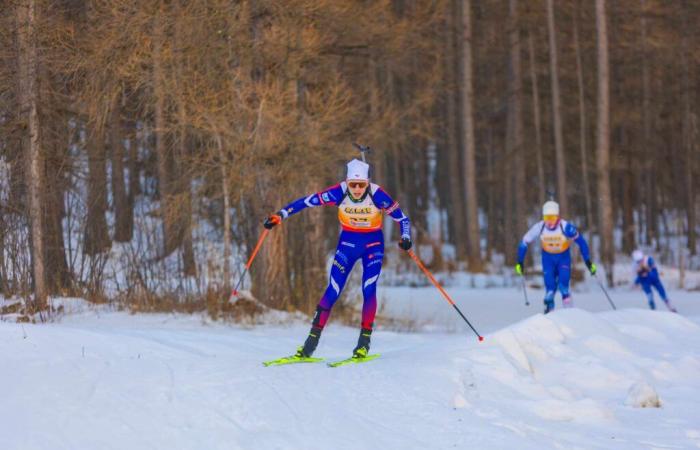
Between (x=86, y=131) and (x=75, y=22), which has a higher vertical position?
(x=75, y=22)

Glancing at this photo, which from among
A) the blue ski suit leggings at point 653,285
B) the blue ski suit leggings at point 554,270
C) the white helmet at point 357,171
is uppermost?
the white helmet at point 357,171

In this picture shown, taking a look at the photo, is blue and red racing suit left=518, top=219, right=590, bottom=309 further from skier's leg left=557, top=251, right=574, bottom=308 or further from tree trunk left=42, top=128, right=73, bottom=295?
tree trunk left=42, top=128, right=73, bottom=295

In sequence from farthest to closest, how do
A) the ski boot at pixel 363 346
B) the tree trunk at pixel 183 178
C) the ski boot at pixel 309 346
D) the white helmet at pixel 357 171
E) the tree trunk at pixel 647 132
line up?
the tree trunk at pixel 647 132 → the tree trunk at pixel 183 178 → the white helmet at pixel 357 171 → the ski boot at pixel 363 346 → the ski boot at pixel 309 346

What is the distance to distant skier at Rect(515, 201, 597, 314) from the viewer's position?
1505cm

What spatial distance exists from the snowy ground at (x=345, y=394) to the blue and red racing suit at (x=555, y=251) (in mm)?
4327

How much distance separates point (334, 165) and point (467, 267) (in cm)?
1218

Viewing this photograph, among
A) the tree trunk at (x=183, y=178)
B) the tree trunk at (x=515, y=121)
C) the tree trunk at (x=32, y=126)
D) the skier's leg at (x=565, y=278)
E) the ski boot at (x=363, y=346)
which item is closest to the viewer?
the ski boot at (x=363, y=346)

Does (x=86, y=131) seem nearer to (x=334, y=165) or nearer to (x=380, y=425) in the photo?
(x=334, y=165)

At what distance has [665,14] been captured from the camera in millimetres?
26734

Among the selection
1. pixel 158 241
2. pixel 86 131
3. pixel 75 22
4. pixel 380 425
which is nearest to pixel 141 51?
pixel 75 22

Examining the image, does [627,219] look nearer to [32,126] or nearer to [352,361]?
[32,126]

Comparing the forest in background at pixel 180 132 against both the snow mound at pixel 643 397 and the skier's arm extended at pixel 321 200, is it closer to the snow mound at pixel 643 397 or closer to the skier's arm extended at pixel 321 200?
the skier's arm extended at pixel 321 200

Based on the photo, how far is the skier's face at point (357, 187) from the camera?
887 centimetres

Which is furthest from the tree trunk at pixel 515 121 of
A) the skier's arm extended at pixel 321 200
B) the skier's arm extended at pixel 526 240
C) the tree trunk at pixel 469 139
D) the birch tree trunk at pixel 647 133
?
the skier's arm extended at pixel 321 200
